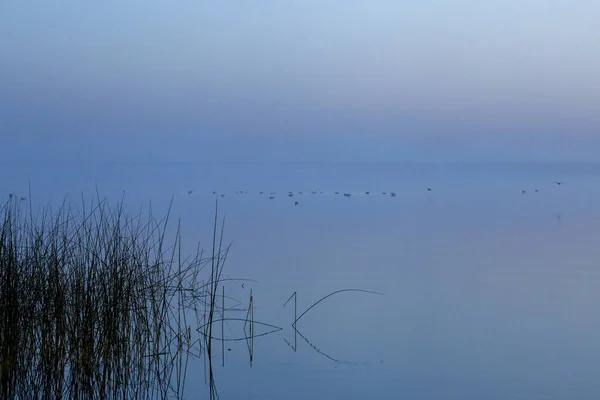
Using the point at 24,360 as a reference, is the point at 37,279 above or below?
above

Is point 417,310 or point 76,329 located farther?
point 417,310

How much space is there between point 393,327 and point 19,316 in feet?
15.4

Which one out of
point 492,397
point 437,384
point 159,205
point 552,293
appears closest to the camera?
point 492,397

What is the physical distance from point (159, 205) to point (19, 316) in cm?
2294

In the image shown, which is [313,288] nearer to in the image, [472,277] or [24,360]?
[472,277]

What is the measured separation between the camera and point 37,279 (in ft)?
18.1

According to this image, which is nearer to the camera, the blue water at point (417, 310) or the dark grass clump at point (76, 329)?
the dark grass clump at point (76, 329)

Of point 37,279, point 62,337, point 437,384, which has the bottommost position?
point 437,384

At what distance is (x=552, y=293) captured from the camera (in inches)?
427

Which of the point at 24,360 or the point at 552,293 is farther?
the point at 552,293

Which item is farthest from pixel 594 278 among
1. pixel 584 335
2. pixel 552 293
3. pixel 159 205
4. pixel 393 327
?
Answer: pixel 159 205

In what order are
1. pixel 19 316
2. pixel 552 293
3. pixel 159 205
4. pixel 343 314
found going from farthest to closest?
pixel 159 205
pixel 552 293
pixel 343 314
pixel 19 316

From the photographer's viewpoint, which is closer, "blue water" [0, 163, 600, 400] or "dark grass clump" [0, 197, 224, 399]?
"dark grass clump" [0, 197, 224, 399]

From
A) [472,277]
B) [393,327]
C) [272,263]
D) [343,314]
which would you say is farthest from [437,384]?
[272,263]
